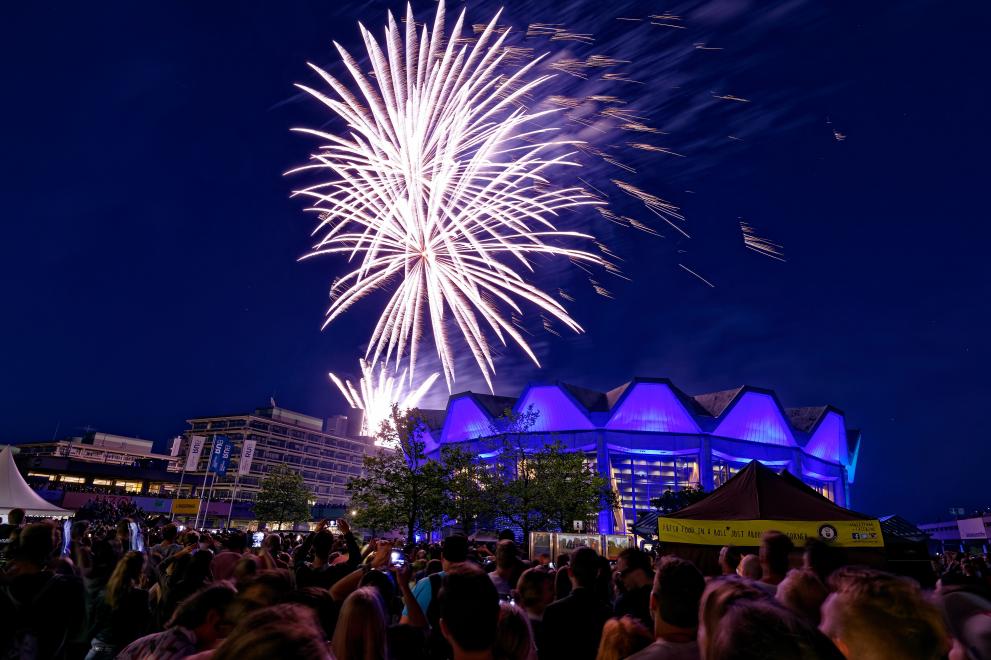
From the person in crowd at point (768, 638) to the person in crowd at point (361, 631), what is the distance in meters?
2.03

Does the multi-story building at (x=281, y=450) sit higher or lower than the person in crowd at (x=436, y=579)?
higher

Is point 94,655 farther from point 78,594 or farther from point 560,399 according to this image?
point 560,399

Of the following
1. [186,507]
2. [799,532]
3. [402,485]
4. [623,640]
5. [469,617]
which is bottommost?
[186,507]

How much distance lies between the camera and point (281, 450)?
12900 centimetres

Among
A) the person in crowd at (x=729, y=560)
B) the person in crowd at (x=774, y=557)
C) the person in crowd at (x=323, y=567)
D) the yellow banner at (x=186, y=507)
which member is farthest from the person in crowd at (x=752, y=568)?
the yellow banner at (x=186, y=507)

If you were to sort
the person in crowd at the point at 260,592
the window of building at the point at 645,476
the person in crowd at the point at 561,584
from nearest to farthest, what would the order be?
the person in crowd at the point at 260,592 → the person in crowd at the point at 561,584 → the window of building at the point at 645,476

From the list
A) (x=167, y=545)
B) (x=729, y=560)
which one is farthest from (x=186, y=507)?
(x=729, y=560)

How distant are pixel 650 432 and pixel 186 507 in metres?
50.3

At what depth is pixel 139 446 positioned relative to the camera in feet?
439

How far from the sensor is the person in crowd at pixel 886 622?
8.07 ft

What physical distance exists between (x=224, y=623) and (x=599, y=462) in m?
67.2

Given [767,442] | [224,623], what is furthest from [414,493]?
[767,442]

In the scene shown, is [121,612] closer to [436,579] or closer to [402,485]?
[436,579]

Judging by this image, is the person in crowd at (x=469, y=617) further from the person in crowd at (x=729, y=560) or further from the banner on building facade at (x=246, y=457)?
the banner on building facade at (x=246, y=457)
